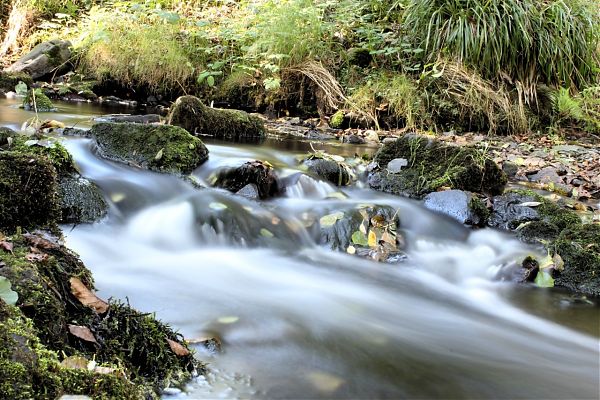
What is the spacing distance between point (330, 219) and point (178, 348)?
89.6 inches

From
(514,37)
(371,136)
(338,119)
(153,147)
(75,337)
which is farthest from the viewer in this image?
(338,119)

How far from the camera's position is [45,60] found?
10.2 meters

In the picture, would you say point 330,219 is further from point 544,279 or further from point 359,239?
point 544,279

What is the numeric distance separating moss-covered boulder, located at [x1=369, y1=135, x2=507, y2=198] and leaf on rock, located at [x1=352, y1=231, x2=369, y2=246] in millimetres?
1133

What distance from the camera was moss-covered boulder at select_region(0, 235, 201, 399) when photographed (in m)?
1.12

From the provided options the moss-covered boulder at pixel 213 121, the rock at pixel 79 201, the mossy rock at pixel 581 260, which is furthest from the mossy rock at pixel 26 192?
the moss-covered boulder at pixel 213 121

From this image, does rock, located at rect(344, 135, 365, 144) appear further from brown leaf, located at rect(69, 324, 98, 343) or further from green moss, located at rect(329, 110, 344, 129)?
brown leaf, located at rect(69, 324, 98, 343)

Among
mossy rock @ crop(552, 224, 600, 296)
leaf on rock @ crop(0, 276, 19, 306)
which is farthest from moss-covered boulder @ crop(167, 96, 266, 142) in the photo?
leaf on rock @ crop(0, 276, 19, 306)

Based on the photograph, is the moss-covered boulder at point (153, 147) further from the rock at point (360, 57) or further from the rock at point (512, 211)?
the rock at point (360, 57)

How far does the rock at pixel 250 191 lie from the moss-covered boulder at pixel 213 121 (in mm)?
2163

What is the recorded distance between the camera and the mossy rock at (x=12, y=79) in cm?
906

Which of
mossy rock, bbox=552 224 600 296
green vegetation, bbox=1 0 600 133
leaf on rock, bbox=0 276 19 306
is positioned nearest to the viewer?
leaf on rock, bbox=0 276 19 306

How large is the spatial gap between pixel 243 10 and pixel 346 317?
916 cm

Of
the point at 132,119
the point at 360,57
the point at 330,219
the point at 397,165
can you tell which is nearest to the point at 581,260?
the point at 330,219
